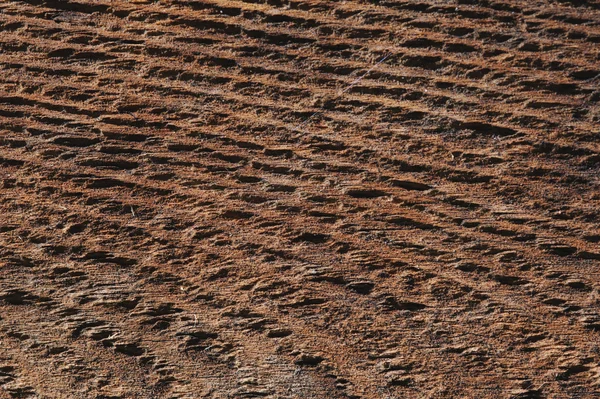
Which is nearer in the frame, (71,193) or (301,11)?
(71,193)

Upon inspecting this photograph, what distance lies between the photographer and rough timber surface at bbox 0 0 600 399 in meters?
2.05

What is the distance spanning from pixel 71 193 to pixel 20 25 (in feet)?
1.38

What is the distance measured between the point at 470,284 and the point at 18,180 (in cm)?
95

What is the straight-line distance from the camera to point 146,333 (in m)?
2.07

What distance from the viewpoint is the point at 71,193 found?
214 cm

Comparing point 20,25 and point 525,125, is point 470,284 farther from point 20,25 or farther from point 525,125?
point 20,25

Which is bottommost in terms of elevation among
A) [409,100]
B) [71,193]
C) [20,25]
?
[71,193]

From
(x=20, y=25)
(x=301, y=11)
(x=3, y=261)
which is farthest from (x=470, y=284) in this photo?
(x=20, y=25)

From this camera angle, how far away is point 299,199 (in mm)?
2141

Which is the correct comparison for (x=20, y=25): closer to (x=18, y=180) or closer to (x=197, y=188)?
(x=18, y=180)

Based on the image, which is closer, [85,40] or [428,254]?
[428,254]

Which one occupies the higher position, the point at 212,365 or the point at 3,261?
the point at 3,261

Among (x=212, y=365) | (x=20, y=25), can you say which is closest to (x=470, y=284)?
(x=212, y=365)

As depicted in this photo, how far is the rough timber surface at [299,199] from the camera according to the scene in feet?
6.73
